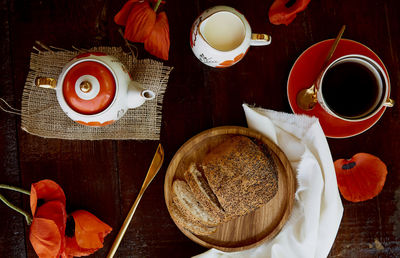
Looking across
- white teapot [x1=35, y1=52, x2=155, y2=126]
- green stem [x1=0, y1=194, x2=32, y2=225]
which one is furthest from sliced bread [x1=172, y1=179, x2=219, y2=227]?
green stem [x1=0, y1=194, x2=32, y2=225]

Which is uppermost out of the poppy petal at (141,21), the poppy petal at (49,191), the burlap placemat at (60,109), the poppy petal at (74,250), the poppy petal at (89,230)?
the poppy petal at (141,21)

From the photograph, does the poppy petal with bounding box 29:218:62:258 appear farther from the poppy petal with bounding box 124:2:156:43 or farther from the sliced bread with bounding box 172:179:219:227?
the poppy petal with bounding box 124:2:156:43

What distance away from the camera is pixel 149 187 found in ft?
2.91

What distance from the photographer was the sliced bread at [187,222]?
0.84 metres

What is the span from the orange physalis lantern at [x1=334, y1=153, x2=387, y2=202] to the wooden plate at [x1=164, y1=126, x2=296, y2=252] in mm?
142

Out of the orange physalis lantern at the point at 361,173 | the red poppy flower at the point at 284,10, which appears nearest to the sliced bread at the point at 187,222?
the orange physalis lantern at the point at 361,173

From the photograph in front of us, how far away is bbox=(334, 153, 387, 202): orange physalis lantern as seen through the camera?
0.89m

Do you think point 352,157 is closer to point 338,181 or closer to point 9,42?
point 338,181

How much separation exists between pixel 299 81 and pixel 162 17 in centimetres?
38

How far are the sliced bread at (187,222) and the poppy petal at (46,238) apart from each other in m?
0.27

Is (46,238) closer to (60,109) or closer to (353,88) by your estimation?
(60,109)

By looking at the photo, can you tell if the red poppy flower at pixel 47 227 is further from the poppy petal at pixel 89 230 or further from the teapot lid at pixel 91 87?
the teapot lid at pixel 91 87

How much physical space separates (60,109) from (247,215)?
21.8 inches

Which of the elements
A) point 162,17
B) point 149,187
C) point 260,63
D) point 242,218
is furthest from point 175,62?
point 242,218
